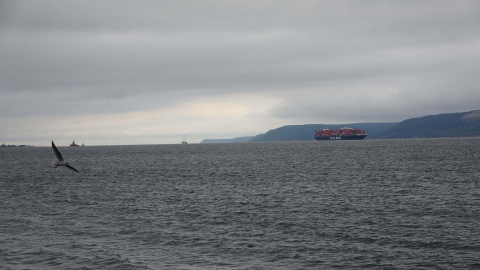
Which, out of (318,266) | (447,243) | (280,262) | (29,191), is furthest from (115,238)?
(29,191)

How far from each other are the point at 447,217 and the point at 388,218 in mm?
5511

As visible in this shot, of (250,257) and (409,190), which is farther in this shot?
(409,190)

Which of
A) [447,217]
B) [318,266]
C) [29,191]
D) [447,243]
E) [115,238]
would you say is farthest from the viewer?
[29,191]

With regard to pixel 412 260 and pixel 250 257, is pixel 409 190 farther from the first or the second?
pixel 250 257

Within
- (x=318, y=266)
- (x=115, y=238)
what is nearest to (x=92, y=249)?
(x=115, y=238)

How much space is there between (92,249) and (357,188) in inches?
1687

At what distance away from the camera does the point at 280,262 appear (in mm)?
28562

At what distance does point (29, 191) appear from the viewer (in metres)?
67.4

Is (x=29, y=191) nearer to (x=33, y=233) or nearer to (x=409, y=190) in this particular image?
(x=33, y=233)

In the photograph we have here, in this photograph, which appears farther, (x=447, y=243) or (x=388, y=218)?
(x=388, y=218)

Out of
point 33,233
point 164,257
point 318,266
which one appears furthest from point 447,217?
point 33,233

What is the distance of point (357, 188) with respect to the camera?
63938 mm

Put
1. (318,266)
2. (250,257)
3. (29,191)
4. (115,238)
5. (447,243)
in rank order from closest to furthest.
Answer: (318,266) < (250,257) < (447,243) < (115,238) < (29,191)

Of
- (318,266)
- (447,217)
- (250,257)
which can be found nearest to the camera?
(318,266)
